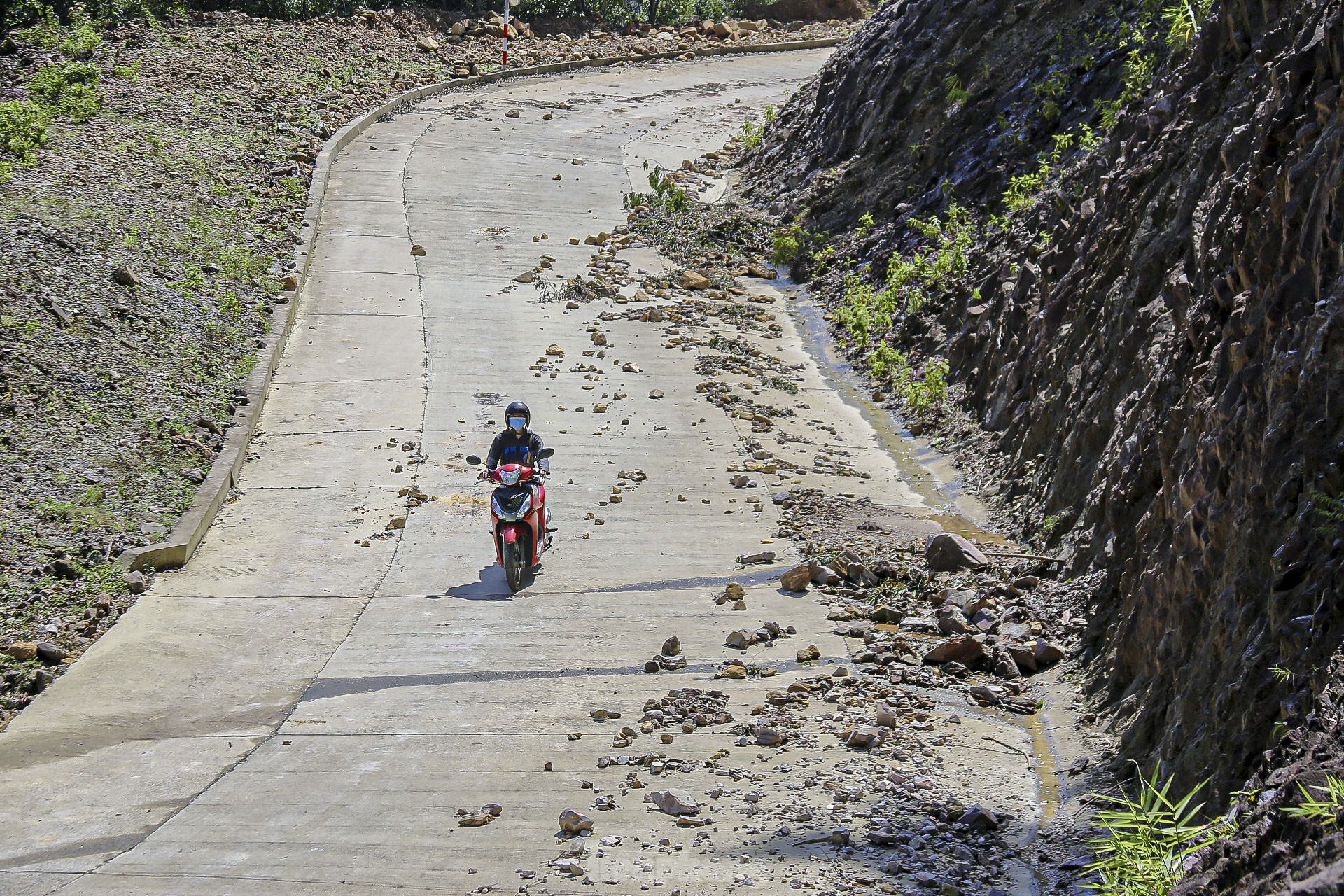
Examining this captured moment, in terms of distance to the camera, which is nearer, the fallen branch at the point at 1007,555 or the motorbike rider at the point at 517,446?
the fallen branch at the point at 1007,555

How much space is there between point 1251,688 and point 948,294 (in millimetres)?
11156

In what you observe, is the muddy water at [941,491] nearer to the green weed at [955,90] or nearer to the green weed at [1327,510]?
the green weed at [1327,510]

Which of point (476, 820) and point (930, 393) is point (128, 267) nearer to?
point (930, 393)

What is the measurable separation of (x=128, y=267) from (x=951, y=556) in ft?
32.9

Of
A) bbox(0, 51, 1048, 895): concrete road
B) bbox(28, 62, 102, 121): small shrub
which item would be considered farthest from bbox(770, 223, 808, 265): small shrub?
bbox(28, 62, 102, 121): small shrub

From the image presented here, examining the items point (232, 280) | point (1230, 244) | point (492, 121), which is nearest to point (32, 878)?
point (1230, 244)

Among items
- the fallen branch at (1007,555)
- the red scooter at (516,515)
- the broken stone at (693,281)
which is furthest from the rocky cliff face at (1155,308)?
the red scooter at (516,515)

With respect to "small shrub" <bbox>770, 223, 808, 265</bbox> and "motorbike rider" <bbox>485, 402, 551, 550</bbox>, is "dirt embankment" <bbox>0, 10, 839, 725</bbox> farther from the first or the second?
"small shrub" <bbox>770, 223, 808, 265</bbox>

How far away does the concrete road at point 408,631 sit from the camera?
21.8 ft

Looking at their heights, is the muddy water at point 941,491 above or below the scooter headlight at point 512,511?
below

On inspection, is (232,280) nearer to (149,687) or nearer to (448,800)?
(149,687)

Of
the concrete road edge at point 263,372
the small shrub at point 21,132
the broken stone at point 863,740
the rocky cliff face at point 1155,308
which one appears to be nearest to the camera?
the rocky cliff face at point 1155,308

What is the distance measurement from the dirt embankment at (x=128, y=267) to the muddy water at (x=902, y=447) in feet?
23.0

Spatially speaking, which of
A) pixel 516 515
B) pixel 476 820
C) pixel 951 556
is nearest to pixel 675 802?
pixel 476 820
